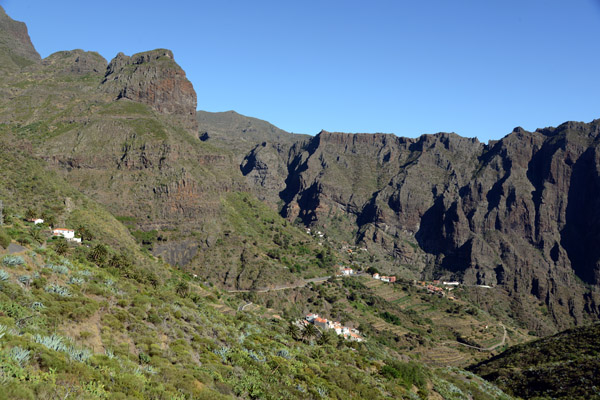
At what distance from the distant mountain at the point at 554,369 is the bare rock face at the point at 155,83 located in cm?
12605

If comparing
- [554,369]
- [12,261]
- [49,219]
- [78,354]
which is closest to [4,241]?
[12,261]

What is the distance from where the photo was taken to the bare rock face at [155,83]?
135 meters

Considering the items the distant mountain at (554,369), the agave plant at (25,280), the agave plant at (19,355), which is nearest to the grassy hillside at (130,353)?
the agave plant at (19,355)

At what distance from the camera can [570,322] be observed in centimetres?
15712

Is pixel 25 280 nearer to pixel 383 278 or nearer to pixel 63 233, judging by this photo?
pixel 63 233

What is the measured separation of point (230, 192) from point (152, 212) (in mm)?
39902

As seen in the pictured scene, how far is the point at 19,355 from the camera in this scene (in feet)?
42.3

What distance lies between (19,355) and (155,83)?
140702 millimetres

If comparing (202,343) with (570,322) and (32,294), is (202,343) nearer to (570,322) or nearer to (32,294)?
(32,294)

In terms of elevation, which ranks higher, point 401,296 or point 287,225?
point 287,225

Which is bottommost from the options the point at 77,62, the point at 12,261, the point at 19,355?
the point at 19,355

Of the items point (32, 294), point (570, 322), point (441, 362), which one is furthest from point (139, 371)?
point (570, 322)

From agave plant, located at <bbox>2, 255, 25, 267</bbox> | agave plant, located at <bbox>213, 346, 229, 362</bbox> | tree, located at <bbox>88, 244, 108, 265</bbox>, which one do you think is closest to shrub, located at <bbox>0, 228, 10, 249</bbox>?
agave plant, located at <bbox>2, 255, 25, 267</bbox>

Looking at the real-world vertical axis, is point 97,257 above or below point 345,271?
above
